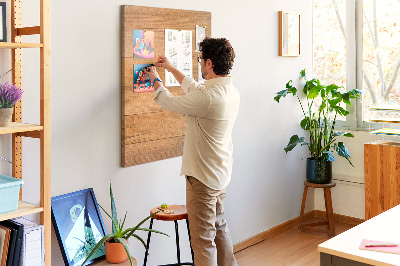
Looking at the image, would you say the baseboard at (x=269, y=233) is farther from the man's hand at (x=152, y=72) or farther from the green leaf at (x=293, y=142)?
the man's hand at (x=152, y=72)

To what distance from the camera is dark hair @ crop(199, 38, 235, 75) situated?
3320 mm

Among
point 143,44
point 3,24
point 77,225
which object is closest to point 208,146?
point 143,44

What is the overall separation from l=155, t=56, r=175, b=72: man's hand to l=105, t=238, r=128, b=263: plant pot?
1.26m

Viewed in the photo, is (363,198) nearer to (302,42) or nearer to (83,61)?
(302,42)

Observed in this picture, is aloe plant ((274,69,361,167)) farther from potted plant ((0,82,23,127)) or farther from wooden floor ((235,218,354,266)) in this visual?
potted plant ((0,82,23,127))

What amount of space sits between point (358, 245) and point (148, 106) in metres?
1.84

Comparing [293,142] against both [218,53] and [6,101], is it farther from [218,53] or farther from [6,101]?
[6,101]

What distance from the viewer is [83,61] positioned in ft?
10.4

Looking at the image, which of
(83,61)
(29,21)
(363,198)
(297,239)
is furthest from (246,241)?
(29,21)

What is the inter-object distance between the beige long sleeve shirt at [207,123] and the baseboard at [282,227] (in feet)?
4.65

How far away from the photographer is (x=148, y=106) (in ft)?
11.7

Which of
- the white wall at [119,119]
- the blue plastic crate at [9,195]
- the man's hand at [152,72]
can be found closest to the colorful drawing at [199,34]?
the white wall at [119,119]

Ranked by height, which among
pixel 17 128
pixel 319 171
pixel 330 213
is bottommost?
pixel 330 213

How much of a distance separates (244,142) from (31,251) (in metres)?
2.42
